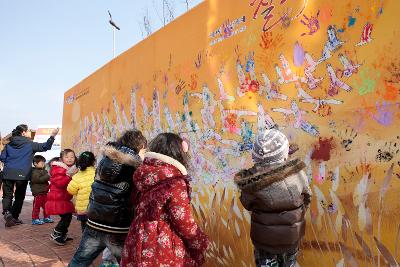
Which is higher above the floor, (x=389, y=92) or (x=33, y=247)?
(x=389, y=92)

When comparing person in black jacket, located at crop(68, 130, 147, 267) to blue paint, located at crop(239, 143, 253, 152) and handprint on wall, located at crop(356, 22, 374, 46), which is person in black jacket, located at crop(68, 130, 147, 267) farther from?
handprint on wall, located at crop(356, 22, 374, 46)

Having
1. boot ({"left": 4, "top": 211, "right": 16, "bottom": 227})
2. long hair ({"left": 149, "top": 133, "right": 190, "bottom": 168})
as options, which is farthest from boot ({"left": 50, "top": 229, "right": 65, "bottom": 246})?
long hair ({"left": 149, "top": 133, "right": 190, "bottom": 168})

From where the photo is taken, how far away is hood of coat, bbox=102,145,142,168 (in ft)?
9.70

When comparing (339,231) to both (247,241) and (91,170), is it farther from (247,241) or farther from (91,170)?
(91,170)

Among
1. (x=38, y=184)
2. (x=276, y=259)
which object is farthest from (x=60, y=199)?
(x=276, y=259)

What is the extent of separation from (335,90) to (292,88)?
410mm

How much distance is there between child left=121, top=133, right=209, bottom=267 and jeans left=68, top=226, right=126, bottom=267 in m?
0.47

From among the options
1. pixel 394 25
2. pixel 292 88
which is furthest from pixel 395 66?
pixel 292 88

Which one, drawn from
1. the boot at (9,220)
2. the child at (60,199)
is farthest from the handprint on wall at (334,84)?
the boot at (9,220)

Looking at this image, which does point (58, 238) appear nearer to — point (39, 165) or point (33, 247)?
point (33, 247)

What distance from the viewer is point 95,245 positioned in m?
3.17

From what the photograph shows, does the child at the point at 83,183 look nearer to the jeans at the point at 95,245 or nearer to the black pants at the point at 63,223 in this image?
the black pants at the point at 63,223

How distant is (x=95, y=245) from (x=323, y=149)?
6.47ft

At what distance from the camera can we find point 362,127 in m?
2.43
